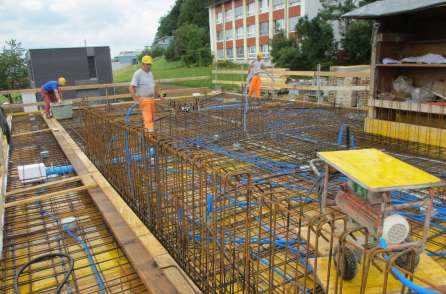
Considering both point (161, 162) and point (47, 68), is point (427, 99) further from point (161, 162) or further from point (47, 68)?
point (47, 68)

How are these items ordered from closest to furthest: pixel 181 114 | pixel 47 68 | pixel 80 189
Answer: pixel 80 189
pixel 181 114
pixel 47 68

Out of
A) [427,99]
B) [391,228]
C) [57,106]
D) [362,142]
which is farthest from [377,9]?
[57,106]

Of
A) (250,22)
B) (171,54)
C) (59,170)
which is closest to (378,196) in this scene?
(59,170)

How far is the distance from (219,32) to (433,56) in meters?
44.2

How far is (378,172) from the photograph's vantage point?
235 centimetres

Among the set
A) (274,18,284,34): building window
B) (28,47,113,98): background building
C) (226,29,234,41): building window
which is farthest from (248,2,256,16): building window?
(28,47,113,98): background building

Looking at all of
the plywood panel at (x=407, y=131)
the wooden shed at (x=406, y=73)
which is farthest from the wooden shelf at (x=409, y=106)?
the plywood panel at (x=407, y=131)

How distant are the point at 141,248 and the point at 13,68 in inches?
809

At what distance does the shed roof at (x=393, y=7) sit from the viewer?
19.5 ft

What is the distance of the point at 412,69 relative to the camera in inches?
317

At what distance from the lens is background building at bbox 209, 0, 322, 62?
34.7 m

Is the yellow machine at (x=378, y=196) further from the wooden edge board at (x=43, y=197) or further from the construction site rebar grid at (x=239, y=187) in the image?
the wooden edge board at (x=43, y=197)

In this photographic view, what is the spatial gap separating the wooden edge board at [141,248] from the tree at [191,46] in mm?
39879

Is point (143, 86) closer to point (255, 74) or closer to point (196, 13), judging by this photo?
point (255, 74)
